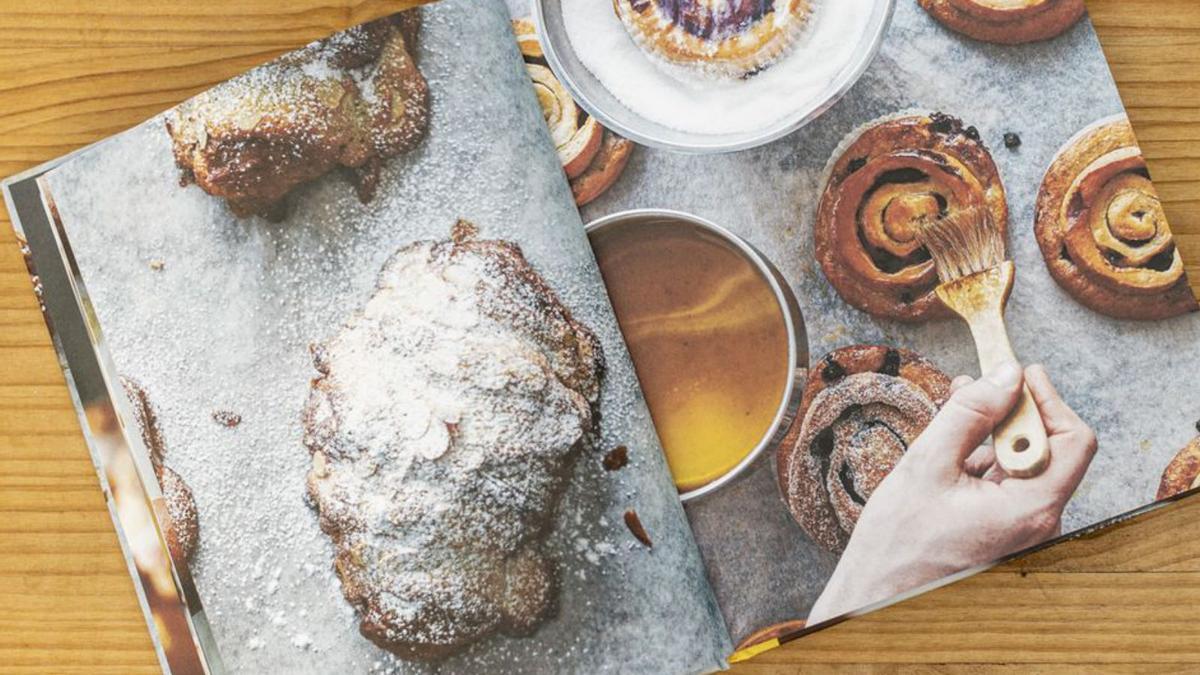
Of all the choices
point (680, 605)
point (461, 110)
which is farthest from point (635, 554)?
point (461, 110)

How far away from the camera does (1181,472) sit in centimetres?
53

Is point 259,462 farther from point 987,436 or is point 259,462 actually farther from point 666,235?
point 987,436

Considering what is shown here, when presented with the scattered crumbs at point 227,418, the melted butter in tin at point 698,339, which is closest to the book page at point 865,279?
the melted butter in tin at point 698,339

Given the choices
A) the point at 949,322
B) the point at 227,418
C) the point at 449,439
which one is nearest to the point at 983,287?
the point at 949,322

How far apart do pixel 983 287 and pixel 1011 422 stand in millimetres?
76

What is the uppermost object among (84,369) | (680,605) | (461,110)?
(461,110)

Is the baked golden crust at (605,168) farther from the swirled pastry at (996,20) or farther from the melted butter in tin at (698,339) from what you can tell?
the swirled pastry at (996,20)

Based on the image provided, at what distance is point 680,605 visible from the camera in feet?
1.77

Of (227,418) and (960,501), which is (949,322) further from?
(227,418)

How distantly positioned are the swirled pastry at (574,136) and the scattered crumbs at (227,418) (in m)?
0.23


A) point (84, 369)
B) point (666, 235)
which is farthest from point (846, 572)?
point (84, 369)

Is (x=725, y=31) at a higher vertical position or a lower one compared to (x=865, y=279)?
higher

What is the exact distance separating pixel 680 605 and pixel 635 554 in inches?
1.5

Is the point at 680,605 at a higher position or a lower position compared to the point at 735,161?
lower
